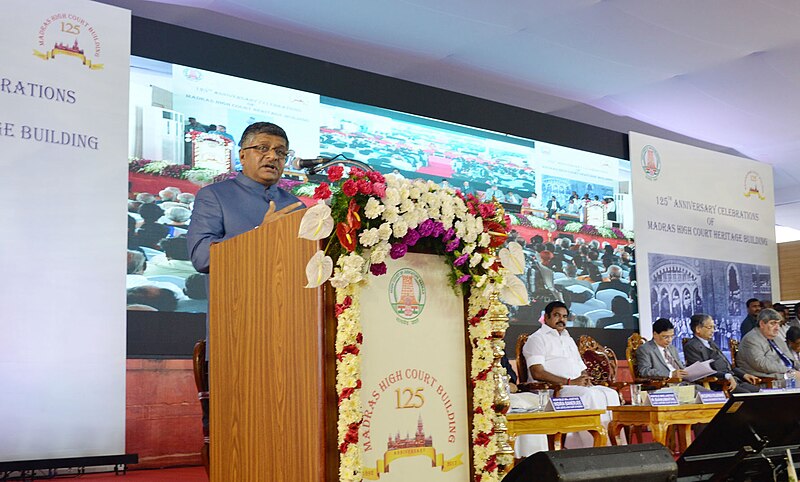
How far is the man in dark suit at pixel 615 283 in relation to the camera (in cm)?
965

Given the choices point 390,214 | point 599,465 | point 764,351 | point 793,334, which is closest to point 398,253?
point 390,214

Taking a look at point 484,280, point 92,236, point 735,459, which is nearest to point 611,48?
point 92,236

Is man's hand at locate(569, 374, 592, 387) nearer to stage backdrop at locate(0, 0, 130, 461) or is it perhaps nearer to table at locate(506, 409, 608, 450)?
table at locate(506, 409, 608, 450)

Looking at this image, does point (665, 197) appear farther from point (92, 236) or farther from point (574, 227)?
point (92, 236)

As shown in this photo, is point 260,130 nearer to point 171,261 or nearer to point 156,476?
point 156,476

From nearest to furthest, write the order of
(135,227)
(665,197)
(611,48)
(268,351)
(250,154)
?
1. (268,351)
2. (250,154)
3. (135,227)
4. (611,48)
5. (665,197)

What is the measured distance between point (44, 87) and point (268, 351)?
3.73m

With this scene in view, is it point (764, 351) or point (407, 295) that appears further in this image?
point (764, 351)

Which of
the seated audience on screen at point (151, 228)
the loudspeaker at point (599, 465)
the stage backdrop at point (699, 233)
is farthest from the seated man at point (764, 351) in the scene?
the loudspeaker at point (599, 465)

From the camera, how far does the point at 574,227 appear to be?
951 cm

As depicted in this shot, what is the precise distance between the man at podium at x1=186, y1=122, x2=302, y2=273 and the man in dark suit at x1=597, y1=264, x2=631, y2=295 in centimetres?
692

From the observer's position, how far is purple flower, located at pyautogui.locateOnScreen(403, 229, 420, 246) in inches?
94.2

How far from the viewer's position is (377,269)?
2.32 m

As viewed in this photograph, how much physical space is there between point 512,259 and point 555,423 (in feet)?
8.27
